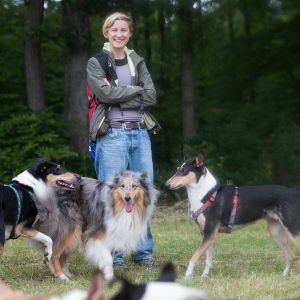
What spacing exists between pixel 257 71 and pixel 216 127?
478 centimetres

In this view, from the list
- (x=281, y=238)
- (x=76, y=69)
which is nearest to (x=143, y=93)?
(x=281, y=238)

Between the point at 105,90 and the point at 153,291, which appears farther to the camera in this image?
the point at 105,90

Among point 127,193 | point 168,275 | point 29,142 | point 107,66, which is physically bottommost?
point 127,193

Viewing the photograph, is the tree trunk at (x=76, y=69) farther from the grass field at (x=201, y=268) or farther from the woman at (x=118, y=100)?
the woman at (x=118, y=100)

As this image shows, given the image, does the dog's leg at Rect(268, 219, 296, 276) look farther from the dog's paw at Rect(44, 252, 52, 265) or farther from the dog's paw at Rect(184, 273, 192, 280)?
the dog's paw at Rect(44, 252, 52, 265)

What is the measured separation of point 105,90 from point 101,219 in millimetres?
1352

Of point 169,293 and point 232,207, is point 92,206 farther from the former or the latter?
point 169,293

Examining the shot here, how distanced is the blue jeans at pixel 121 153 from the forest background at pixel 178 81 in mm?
7258

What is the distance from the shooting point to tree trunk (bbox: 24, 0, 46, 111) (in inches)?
674

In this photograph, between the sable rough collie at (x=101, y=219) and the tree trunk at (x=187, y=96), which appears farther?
the tree trunk at (x=187, y=96)

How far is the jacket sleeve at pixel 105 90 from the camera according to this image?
24.5 feet

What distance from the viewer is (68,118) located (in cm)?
1669

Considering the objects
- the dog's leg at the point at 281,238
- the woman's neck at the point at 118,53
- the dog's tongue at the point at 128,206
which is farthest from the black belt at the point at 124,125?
the dog's leg at the point at 281,238

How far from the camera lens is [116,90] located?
24.5 ft
